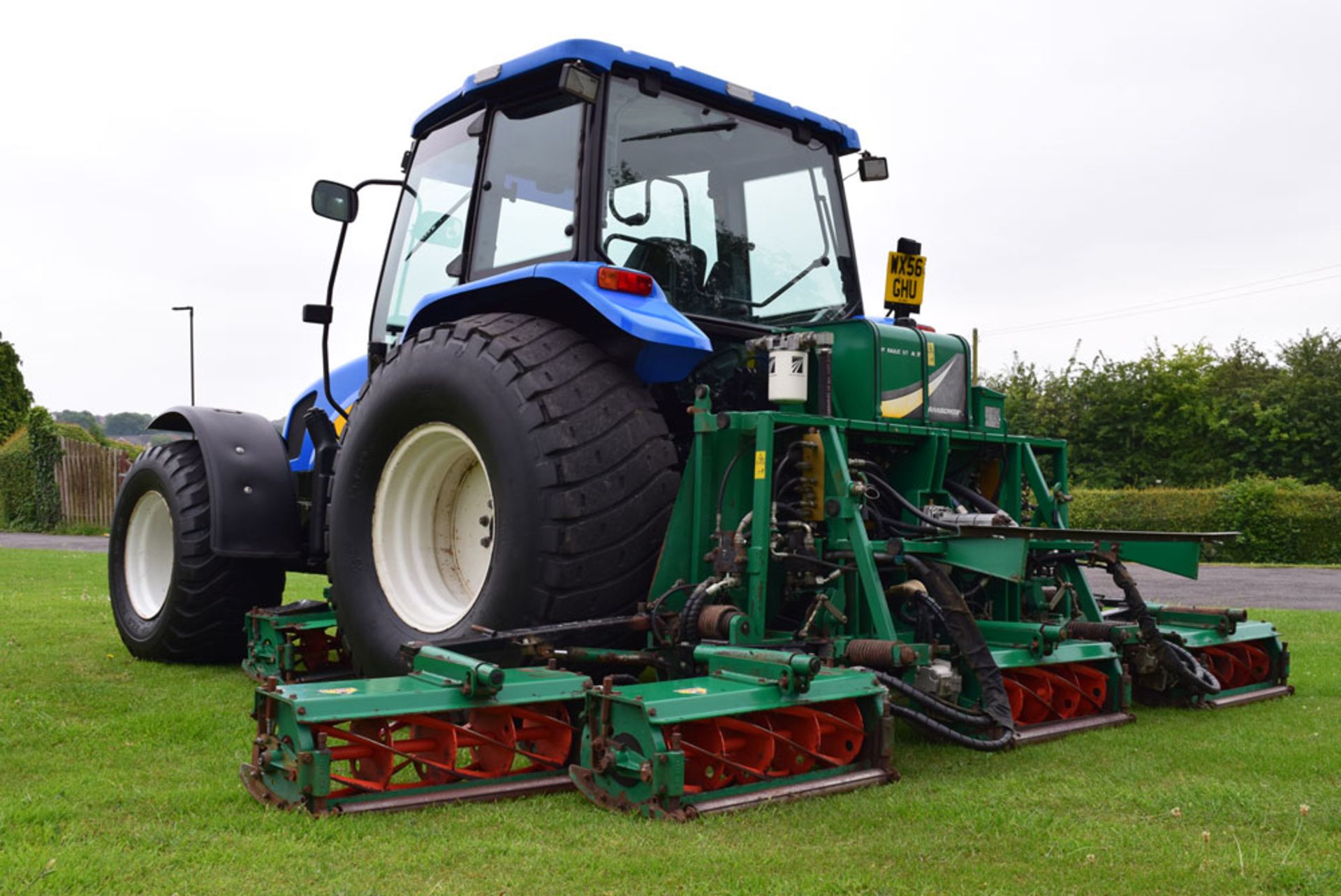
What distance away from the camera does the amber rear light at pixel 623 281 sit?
410 centimetres

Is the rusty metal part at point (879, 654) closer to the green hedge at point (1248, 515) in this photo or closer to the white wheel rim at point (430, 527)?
the white wheel rim at point (430, 527)

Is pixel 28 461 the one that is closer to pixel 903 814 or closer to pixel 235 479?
pixel 235 479

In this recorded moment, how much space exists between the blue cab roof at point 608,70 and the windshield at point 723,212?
0.27 ft

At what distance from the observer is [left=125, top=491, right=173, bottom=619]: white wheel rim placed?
6.59 meters

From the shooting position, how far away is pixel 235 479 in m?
5.70

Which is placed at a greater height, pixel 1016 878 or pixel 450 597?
pixel 450 597

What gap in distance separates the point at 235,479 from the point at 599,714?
10.1ft

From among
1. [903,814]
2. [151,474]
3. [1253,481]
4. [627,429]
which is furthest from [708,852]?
[1253,481]

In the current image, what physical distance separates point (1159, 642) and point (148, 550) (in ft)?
17.1

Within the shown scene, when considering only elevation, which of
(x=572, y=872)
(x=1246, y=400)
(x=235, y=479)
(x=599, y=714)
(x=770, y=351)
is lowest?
(x=572, y=872)

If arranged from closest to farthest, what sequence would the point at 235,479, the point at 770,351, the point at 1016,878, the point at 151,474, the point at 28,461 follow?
the point at 1016,878 < the point at 770,351 < the point at 235,479 < the point at 151,474 < the point at 28,461

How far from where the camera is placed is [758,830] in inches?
117

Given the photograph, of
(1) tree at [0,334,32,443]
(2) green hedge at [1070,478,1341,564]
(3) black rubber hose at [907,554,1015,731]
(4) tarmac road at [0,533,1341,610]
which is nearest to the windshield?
(3) black rubber hose at [907,554,1015,731]

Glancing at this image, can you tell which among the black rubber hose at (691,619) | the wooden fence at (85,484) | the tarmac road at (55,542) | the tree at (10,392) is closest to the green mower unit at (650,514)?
the black rubber hose at (691,619)
